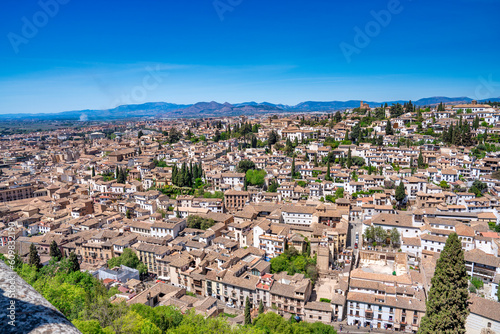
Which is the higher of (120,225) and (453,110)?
(453,110)

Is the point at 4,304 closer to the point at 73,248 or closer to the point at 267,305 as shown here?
the point at 267,305

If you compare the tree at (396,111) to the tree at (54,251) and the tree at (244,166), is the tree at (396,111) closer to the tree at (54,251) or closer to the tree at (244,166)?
the tree at (244,166)

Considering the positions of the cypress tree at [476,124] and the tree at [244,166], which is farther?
the cypress tree at [476,124]

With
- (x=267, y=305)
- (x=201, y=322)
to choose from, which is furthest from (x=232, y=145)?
(x=201, y=322)

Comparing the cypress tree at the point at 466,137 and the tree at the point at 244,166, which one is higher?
the cypress tree at the point at 466,137

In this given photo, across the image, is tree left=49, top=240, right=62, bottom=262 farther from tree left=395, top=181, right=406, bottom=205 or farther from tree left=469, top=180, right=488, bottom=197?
tree left=469, top=180, right=488, bottom=197

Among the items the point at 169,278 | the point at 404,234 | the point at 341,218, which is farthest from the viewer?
the point at 341,218

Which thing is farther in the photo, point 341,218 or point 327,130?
point 327,130

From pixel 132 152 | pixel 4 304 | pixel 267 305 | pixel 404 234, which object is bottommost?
pixel 267 305

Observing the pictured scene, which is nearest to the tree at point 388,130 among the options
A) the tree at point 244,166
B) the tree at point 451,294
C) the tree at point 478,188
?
the tree at point 478,188

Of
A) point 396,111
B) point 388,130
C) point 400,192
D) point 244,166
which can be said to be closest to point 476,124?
point 388,130
